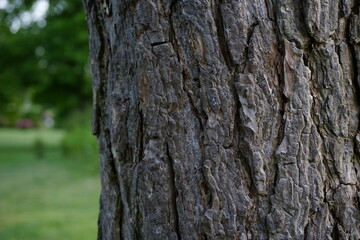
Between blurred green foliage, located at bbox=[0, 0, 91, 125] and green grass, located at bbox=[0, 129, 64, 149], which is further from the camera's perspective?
green grass, located at bbox=[0, 129, 64, 149]

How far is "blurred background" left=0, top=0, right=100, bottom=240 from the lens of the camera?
7.95 m

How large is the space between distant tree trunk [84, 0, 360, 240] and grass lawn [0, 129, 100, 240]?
16.1ft

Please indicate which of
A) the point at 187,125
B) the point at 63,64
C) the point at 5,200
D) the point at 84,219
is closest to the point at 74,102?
the point at 63,64

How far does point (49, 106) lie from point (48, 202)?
1489 cm

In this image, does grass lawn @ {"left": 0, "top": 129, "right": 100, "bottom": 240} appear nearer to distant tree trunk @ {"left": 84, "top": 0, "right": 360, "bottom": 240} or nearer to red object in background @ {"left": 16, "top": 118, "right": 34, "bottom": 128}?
distant tree trunk @ {"left": 84, "top": 0, "right": 360, "bottom": 240}

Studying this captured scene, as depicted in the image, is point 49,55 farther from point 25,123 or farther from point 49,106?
point 25,123

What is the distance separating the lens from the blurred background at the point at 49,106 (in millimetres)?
7949

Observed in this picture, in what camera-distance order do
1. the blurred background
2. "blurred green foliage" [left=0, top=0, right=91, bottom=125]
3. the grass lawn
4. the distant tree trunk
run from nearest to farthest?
the distant tree trunk, the grass lawn, the blurred background, "blurred green foliage" [left=0, top=0, right=91, bottom=125]

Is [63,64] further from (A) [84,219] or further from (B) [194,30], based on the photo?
(B) [194,30]

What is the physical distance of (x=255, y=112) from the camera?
1456 millimetres

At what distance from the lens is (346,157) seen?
4.85 ft

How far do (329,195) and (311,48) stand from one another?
1.42 feet

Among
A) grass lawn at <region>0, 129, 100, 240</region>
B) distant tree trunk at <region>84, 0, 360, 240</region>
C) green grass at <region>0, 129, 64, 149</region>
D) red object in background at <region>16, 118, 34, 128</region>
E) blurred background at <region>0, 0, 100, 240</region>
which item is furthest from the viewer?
red object in background at <region>16, 118, 34, 128</region>

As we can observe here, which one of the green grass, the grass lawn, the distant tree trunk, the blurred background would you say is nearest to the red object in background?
the green grass
